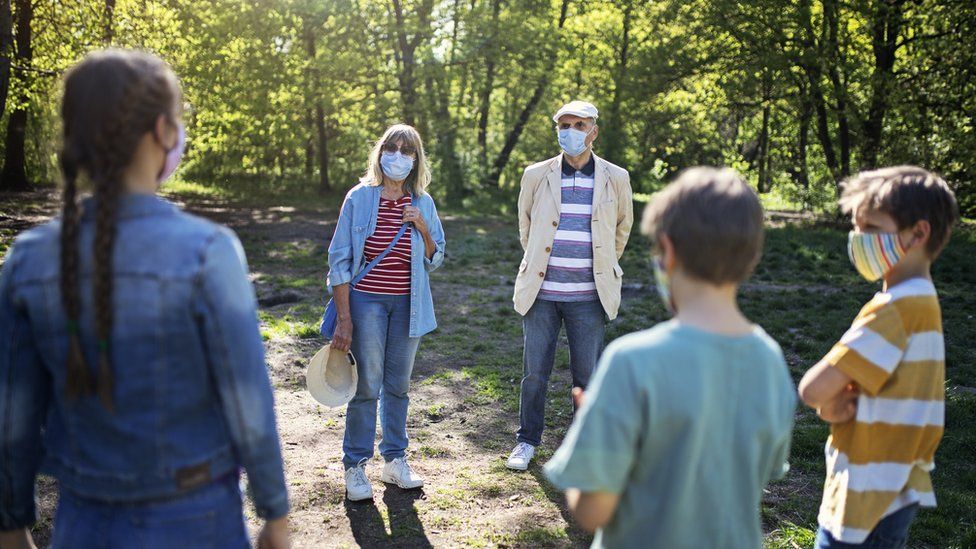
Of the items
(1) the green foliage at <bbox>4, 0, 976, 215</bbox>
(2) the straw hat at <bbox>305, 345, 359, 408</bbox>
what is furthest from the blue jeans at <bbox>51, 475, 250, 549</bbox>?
(1) the green foliage at <bbox>4, 0, 976, 215</bbox>

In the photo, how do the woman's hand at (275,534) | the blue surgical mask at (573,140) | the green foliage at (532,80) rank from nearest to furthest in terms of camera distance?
the woman's hand at (275,534)
the blue surgical mask at (573,140)
the green foliage at (532,80)

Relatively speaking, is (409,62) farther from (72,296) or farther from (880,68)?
(72,296)

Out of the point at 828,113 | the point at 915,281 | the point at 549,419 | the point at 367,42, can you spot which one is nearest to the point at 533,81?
the point at 367,42

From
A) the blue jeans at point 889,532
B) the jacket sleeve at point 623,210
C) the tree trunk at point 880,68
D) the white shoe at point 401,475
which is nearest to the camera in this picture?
the blue jeans at point 889,532

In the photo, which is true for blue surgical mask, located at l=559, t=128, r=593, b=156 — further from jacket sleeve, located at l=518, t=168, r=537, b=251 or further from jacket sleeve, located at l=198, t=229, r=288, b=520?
jacket sleeve, located at l=198, t=229, r=288, b=520

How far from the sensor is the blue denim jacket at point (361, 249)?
441 centimetres

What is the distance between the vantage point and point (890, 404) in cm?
238

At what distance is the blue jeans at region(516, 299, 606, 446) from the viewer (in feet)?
16.2

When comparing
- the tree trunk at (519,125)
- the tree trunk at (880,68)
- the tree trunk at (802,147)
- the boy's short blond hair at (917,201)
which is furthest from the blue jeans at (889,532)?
the tree trunk at (519,125)

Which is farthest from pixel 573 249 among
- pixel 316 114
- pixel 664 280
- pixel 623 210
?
pixel 316 114

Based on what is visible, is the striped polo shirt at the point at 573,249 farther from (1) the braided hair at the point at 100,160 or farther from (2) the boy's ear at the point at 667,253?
(1) the braided hair at the point at 100,160

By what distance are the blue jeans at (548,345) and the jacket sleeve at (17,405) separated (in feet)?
11.1

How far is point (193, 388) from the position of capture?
5.89 feet

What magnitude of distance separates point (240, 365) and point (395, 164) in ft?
9.09
